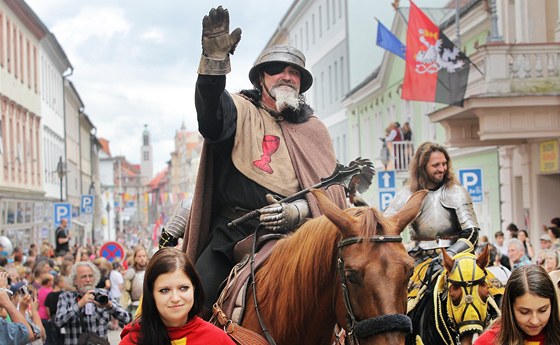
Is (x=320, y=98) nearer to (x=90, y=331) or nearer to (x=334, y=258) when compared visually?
(x=90, y=331)

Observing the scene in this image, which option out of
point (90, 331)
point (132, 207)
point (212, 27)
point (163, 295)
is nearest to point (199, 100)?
point (212, 27)

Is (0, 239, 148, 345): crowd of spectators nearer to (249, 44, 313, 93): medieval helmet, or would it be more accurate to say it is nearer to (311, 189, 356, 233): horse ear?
(249, 44, 313, 93): medieval helmet

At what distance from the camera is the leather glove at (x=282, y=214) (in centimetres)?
518

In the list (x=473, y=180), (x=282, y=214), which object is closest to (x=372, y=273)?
(x=282, y=214)

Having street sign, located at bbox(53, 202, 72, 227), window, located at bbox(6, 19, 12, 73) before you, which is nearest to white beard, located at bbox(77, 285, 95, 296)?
street sign, located at bbox(53, 202, 72, 227)

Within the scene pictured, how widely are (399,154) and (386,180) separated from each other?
12630 mm

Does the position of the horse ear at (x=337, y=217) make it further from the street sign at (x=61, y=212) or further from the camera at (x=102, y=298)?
the street sign at (x=61, y=212)

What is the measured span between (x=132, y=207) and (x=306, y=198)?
88.9 m

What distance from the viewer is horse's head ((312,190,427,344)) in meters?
4.05

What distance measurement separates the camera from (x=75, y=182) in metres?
68.3

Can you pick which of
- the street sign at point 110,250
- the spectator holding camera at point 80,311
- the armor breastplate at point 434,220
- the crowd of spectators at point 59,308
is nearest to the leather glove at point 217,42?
the crowd of spectators at point 59,308

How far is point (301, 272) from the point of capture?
4.71 meters

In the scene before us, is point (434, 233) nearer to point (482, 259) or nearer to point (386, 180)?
point (482, 259)

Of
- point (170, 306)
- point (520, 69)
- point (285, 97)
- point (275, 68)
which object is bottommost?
point (170, 306)
